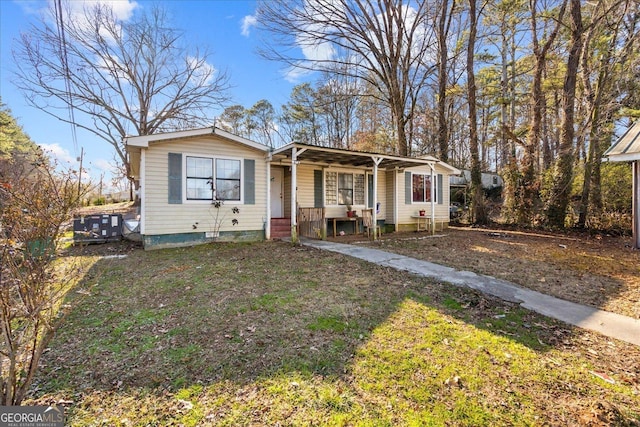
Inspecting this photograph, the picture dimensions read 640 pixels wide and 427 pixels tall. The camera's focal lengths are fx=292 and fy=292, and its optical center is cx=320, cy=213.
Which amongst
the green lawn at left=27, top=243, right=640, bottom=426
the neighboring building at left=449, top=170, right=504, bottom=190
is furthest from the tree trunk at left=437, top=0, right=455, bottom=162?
the green lawn at left=27, top=243, right=640, bottom=426

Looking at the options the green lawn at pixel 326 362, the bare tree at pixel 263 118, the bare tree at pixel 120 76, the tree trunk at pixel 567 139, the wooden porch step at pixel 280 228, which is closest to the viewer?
the green lawn at pixel 326 362

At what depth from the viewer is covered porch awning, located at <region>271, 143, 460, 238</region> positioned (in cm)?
845

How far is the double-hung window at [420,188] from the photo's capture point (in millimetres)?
12688

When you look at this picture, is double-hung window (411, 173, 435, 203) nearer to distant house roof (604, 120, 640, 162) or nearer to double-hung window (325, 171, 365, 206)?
double-hung window (325, 171, 365, 206)

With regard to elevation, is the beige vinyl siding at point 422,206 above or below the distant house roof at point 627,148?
below

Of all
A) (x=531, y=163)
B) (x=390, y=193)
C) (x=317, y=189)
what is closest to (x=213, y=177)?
(x=317, y=189)

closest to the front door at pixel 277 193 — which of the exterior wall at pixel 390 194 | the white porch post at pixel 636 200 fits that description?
the exterior wall at pixel 390 194

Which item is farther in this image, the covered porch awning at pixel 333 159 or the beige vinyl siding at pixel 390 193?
the beige vinyl siding at pixel 390 193

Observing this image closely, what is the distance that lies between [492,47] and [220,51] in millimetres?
16429

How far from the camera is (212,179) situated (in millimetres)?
8188

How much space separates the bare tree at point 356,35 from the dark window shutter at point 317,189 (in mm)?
5953

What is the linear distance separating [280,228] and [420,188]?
22.3ft

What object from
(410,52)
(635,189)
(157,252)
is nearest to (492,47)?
(410,52)

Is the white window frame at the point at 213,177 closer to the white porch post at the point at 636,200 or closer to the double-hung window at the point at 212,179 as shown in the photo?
the double-hung window at the point at 212,179
